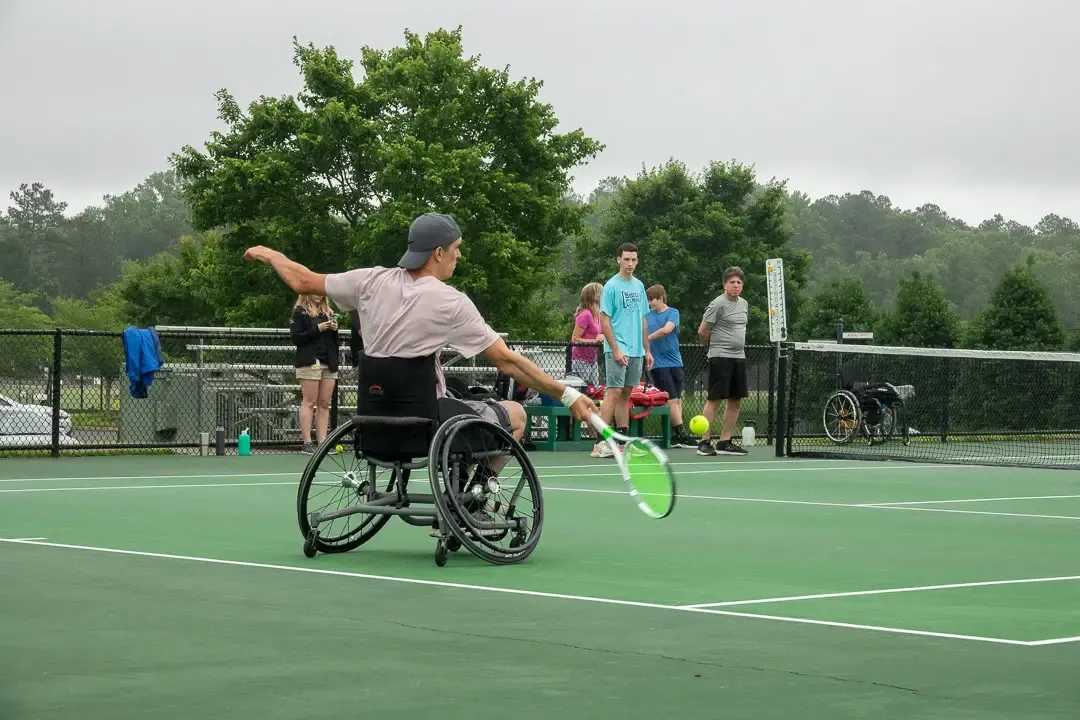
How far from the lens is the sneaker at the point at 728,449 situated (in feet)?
59.2

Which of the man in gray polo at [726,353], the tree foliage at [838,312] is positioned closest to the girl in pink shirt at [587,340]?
the man in gray polo at [726,353]

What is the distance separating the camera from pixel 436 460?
7.23m

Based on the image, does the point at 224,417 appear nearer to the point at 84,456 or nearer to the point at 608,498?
the point at 84,456

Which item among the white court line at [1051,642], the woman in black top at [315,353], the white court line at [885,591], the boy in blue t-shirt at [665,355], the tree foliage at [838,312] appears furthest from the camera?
the tree foliage at [838,312]

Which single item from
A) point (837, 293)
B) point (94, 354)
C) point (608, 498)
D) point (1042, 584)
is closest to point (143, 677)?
point (1042, 584)

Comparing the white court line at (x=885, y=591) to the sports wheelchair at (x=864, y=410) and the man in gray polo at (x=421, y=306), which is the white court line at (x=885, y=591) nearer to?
the man in gray polo at (x=421, y=306)

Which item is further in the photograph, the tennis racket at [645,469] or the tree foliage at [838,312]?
the tree foliage at [838,312]

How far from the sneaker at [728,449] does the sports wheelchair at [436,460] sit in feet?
34.3

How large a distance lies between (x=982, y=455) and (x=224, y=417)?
30.3 feet

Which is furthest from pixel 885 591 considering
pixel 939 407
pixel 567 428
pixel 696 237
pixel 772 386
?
pixel 696 237

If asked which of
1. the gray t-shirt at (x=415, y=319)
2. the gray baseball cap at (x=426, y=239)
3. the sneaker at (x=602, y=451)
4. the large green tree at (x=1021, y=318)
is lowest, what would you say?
the sneaker at (x=602, y=451)

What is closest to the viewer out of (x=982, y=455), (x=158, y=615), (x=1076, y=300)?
(x=158, y=615)

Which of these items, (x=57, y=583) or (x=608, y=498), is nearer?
(x=57, y=583)

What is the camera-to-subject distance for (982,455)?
2106 centimetres
